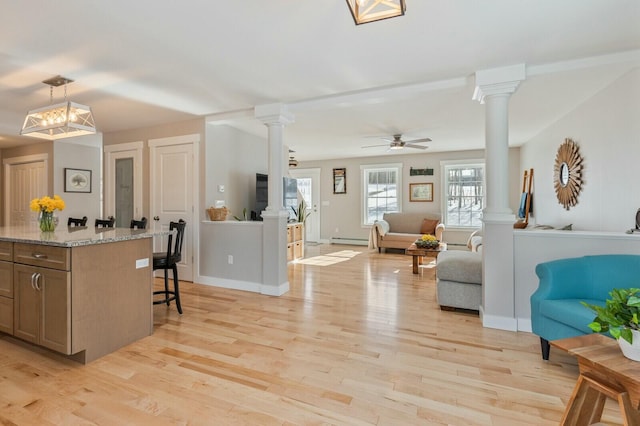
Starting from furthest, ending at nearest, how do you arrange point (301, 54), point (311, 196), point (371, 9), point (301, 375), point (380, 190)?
point (311, 196) < point (380, 190) < point (301, 54) < point (301, 375) < point (371, 9)

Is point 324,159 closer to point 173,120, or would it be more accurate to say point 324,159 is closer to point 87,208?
point 173,120

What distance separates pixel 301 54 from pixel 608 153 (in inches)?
130

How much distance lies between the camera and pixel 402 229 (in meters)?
7.47

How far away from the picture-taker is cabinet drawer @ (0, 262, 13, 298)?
2485 millimetres

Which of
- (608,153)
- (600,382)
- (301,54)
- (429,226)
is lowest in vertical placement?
(600,382)

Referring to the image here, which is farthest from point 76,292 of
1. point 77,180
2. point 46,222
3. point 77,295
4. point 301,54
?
point 77,180

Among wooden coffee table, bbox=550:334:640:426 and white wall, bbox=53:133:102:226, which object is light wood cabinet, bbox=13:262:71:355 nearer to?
wooden coffee table, bbox=550:334:640:426

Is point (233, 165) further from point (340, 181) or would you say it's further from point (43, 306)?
point (340, 181)

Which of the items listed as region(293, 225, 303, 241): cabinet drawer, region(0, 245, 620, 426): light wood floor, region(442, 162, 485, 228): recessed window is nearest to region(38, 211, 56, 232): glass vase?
region(0, 245, 620, 426): light wood floor

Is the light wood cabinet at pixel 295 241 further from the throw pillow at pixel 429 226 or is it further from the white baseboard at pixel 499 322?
the white baseboard at pixel 499 322

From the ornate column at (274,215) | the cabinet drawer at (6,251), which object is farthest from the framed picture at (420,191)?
the cabinet drawer at (6,251)

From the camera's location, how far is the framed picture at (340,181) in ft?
28.2

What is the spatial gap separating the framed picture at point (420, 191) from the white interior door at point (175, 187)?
541cm

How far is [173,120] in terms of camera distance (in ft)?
14.9
